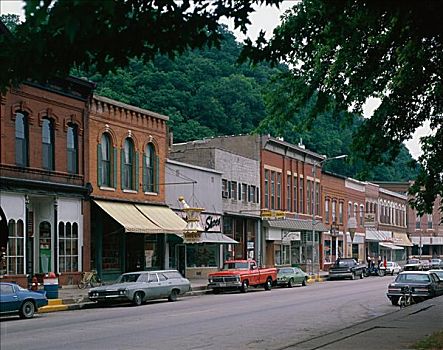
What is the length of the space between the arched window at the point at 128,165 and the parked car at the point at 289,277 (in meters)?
10.5

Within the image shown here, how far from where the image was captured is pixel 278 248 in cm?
6419

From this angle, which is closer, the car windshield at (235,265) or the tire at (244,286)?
the tire at (244,286)

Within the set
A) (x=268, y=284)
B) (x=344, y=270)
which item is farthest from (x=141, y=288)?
(x=344, y=270)

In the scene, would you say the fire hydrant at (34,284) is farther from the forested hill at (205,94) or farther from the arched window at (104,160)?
the forested hill at (205,94)

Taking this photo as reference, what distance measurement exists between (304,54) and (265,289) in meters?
28.9

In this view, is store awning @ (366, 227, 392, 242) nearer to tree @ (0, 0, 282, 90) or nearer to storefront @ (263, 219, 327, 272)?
storefront @ (263, 219, 327, 272)

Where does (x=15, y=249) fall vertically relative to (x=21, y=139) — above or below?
below

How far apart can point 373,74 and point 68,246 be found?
894 inches

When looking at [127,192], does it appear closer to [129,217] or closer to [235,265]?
[129,217]

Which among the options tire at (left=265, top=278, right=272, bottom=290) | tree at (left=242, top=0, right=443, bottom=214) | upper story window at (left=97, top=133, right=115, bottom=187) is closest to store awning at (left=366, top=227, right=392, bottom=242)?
tire at (left=265, top=278, right=272, bottom=290)

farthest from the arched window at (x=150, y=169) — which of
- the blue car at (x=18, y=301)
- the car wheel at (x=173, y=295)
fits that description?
the blue car at (x=18, y=301)

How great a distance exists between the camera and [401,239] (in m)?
101

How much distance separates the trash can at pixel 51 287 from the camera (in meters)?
30.9

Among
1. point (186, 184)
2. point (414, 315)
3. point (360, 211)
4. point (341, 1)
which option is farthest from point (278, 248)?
point (341, 1)
